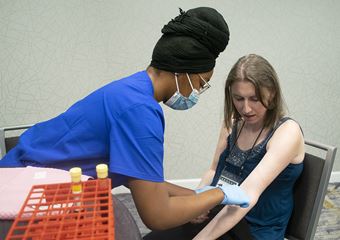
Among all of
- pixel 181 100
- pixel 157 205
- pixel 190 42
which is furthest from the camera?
pixel 181 100

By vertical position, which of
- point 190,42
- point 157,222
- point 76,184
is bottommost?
point 157,222

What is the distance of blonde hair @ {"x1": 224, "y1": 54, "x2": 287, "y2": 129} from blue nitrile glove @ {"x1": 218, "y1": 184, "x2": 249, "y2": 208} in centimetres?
36

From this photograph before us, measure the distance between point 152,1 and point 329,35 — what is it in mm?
1572

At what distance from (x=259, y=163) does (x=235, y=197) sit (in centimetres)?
19

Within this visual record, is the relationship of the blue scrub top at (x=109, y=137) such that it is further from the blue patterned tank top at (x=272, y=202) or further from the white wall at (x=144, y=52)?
the white wall at (x=144, y=52)

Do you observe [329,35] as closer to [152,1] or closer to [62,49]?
[152,1]

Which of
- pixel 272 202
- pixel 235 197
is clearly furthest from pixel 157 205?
pixel 272 202

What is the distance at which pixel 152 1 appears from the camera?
2301 mm

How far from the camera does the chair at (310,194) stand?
1.12 meters

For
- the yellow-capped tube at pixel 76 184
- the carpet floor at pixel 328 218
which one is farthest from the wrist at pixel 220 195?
the carpet floor at pixel 328 218

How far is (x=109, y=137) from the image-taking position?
0.89 metres

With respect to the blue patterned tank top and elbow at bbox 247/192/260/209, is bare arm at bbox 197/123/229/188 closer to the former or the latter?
the blue patterned tank top

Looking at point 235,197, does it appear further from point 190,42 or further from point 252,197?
point 190,42

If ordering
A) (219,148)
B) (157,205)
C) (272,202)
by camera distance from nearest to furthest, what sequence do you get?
(157,205) → (272,202) → (219,148)
